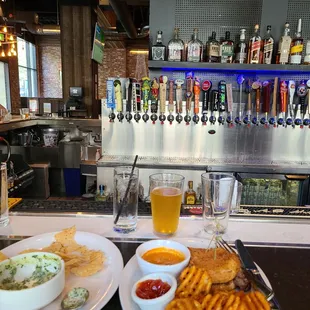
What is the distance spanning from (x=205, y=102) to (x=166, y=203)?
2281 millimetres

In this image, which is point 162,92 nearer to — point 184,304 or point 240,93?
point 240,93

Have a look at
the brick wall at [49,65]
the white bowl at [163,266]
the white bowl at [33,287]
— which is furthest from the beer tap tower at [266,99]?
the brick wall at [49,65]

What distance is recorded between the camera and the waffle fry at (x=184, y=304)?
575mm

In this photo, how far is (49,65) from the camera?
11.5 metres

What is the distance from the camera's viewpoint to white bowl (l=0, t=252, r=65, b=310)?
1.92ft

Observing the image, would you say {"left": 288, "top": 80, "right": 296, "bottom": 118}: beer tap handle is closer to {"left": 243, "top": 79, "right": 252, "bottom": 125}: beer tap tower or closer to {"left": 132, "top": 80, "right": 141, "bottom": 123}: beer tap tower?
{"left": 243, "top": 79, "right": 252, "bottom": 125}: beer tap tower

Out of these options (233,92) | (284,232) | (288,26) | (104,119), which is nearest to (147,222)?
(284,232)

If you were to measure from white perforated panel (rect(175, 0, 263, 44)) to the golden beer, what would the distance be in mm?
2672

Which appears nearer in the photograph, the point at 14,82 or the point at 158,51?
the point at 158,51

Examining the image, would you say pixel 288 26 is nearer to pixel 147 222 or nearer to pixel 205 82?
pixel 205 82

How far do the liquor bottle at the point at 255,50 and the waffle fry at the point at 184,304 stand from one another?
111 inches

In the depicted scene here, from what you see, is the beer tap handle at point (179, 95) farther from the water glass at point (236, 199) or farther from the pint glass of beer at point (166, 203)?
the pint glass of beer at point (166, 203)

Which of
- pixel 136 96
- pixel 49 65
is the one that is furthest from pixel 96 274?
pixel 49 65

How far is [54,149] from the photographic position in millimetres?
4242
